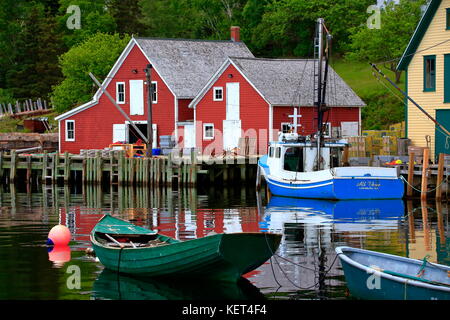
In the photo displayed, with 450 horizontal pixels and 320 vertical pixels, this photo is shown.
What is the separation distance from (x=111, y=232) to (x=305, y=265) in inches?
214

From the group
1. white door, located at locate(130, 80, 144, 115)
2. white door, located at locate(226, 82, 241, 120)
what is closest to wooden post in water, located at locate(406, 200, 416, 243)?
white door, located at locate(226, 82, 241, 120)

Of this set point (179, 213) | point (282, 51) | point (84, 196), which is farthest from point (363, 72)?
point (179, 213)

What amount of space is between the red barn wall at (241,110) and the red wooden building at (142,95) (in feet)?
7.56

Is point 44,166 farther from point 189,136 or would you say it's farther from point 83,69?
point 83,69

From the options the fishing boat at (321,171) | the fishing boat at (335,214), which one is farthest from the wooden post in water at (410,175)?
the fishing boat at (335,214)

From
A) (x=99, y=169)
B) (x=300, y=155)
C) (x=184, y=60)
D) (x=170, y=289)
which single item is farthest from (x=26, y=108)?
(x=170, y=289)

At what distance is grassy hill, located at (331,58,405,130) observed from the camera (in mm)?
72438

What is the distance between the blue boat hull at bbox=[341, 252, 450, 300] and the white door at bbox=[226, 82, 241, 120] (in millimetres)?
41426

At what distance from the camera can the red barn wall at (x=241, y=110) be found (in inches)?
2387

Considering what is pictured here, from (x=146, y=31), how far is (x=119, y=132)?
34.1m

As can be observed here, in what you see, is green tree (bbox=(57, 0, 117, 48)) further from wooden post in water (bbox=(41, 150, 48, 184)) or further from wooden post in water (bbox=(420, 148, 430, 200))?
wooden post in water (bbox=(420, 148, 430, 200))

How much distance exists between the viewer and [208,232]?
3359cm

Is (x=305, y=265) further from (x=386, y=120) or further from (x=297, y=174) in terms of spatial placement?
(x=386, y=120)

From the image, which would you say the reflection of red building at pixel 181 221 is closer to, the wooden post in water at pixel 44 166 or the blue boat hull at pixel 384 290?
the blue boat hull at pixel 384 290
